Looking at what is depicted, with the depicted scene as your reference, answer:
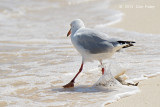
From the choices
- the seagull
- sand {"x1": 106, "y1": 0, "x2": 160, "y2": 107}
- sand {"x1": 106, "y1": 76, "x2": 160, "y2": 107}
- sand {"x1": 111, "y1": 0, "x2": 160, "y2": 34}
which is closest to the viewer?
sand {"x1": 106, "y1": 76, "x2": 160, "y2": 107}

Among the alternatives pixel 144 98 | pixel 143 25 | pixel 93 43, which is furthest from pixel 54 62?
pixel 143 25

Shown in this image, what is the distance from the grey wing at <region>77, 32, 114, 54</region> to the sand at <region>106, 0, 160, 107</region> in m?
0.66

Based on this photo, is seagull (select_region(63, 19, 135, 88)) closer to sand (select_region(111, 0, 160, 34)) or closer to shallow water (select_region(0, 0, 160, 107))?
shallow water (select_region(0, 0, 160, 107))

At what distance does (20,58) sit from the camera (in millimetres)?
6961

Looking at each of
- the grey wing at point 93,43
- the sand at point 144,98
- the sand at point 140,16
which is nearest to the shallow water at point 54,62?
the sand at point 144,98

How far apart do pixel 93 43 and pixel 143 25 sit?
4.64 meters

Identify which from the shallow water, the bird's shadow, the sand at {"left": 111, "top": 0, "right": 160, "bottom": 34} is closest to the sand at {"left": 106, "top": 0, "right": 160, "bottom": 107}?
the sand at {"left": 111, "top": 0, "right": 160, "bottom": 34}

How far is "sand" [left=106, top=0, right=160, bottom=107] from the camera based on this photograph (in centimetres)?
401

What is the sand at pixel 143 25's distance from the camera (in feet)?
13.1

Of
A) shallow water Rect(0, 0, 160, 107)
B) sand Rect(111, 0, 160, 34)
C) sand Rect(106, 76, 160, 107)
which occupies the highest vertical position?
sand Rect(111, 0, 160, 34)

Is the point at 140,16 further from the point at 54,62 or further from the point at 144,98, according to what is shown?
the point at 144,98

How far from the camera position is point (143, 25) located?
9312mm

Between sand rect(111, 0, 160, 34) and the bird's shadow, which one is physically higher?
sand rect(111, 0, 160, 34)

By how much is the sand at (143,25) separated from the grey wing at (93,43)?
66cm
